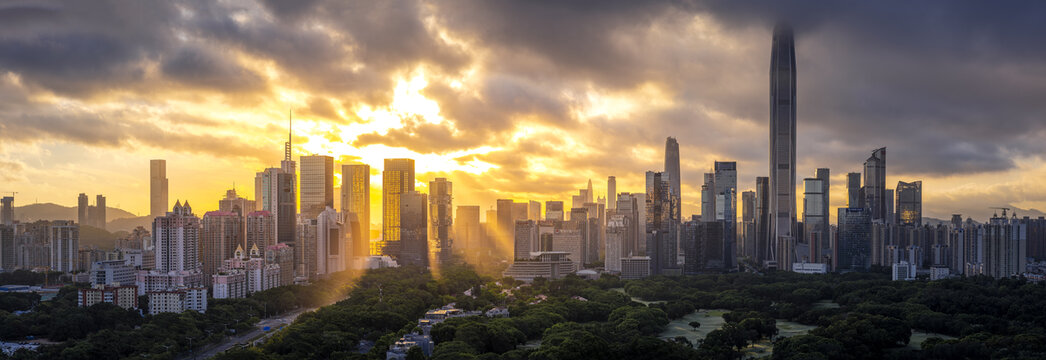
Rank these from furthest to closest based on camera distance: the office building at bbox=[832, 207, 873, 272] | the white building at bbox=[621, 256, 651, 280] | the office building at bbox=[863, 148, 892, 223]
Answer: the office building at bbox=[863, 148, 892, 223] < the office building at bbox=[832, 207, 873, 272] < the white building at bbox=[621, 256, 651, 280]

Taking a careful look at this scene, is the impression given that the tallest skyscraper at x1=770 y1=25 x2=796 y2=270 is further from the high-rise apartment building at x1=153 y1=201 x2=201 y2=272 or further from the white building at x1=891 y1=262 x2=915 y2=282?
the high-rise apartment building at x1=153 y1=201 x2=201 y2=272

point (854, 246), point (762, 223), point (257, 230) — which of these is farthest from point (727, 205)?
point (257, 230)

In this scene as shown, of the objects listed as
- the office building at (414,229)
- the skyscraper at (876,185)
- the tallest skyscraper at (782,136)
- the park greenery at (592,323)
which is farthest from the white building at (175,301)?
the skyscraper at (876,185)

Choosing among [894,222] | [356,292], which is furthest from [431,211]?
[894,222]

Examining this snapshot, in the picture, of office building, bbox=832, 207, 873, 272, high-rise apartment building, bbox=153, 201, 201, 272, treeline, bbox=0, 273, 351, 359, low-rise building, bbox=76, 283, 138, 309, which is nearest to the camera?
treeline, bbox=0, 273, 351, 359

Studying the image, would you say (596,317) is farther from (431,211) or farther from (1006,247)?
(431,211)

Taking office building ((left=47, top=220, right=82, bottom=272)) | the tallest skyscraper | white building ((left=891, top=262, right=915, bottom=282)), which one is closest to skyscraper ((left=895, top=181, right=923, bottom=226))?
the tallest skyscraper
